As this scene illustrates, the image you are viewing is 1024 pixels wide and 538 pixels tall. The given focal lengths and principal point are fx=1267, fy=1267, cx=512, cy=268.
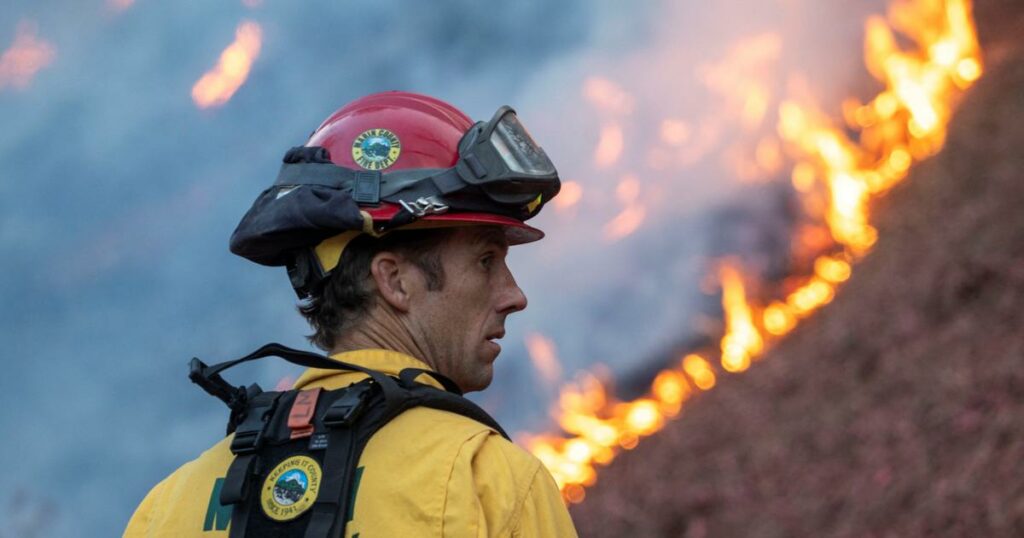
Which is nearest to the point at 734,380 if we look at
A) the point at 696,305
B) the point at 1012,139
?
the point at 696,305

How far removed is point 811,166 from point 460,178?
28.6 ft

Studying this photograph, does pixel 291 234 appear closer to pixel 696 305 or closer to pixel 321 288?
pixel 321 288

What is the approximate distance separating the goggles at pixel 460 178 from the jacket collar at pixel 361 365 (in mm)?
259

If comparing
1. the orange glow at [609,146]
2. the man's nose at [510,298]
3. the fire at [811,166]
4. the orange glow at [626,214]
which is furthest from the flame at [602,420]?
the man's nose at [510,298]

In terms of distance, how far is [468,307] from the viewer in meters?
2.64

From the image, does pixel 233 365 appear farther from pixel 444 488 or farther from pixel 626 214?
pixel 626 214

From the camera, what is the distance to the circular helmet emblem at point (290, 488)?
2.19 metres

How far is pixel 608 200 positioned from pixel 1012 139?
305 cm

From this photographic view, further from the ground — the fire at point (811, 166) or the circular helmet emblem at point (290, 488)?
the fire at point (811, 166)

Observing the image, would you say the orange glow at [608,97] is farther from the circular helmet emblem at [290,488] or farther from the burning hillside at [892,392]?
the circular helmet emblem at [290,488]

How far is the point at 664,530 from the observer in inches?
309

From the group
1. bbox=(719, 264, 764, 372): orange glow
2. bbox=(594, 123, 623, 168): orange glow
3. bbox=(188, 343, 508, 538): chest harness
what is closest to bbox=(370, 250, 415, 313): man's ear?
bbox=(188, 343, 508, 538): chest harness

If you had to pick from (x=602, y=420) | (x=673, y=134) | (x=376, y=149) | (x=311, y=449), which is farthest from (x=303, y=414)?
(x=673, y=134)

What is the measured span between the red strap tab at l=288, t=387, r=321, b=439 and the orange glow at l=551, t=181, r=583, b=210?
305 inches
